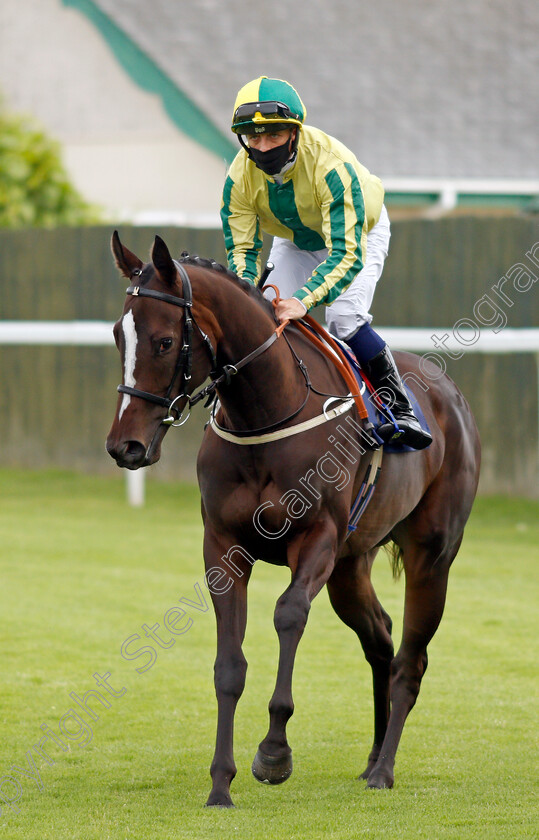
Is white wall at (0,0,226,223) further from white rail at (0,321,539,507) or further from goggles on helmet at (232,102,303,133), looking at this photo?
goggles on helmet at (232,102,303,133)

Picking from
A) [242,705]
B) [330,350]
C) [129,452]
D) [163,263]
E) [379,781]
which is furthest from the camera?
[242,705]

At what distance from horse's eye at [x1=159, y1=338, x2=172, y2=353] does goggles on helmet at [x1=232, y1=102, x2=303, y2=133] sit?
0.93m

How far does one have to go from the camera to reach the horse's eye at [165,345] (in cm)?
350

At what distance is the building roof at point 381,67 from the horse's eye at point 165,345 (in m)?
9.96

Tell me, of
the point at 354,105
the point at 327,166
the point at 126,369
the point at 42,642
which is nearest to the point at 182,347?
the point at 126,369

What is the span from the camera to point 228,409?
3.90 metres

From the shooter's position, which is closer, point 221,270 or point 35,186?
point 221,270

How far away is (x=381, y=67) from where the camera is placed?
48.8ft

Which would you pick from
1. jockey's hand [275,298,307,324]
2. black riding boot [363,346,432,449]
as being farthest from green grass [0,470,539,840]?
jockey's hand [275,298,307,324]

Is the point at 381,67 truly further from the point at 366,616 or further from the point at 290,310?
the point at 290,310

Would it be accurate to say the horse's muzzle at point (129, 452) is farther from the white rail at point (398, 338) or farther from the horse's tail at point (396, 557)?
the white rail at point (398, 338)

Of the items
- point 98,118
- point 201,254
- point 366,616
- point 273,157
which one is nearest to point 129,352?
point 273,157

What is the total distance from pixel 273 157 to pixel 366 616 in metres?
1.78

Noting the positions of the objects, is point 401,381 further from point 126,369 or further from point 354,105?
point 354,105
